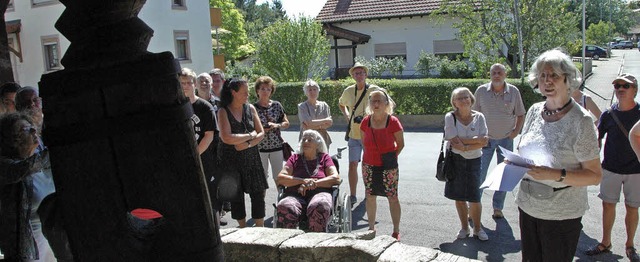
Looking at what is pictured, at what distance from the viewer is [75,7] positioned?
1.36 meters

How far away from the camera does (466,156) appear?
5773 millimetres

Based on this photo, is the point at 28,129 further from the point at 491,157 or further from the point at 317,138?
the point at 491,157

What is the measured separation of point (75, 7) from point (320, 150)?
4.62 meters

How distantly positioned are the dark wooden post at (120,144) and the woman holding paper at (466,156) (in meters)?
4.71

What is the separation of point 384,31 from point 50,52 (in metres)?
18.0

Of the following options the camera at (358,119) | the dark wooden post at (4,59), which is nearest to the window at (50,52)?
the camera at (358,119)

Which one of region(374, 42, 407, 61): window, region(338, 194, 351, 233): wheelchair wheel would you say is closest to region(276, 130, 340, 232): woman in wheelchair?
region(338, 194, 351, 233): wheelchair wheel

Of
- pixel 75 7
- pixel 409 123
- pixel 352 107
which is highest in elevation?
pixel 75 7

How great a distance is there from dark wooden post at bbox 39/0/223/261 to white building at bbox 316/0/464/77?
1165 inches

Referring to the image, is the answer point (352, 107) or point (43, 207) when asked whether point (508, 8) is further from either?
point (43, 207)

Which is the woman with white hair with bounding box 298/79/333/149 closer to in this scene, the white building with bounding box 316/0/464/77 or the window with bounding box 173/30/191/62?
the window with bounding box 173/30/191/62

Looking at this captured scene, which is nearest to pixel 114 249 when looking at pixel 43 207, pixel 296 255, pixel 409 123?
pixel 43 207

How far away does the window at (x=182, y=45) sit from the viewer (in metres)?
26.9

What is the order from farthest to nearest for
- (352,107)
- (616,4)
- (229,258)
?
(616,4)
(352,107)
(229,258)
